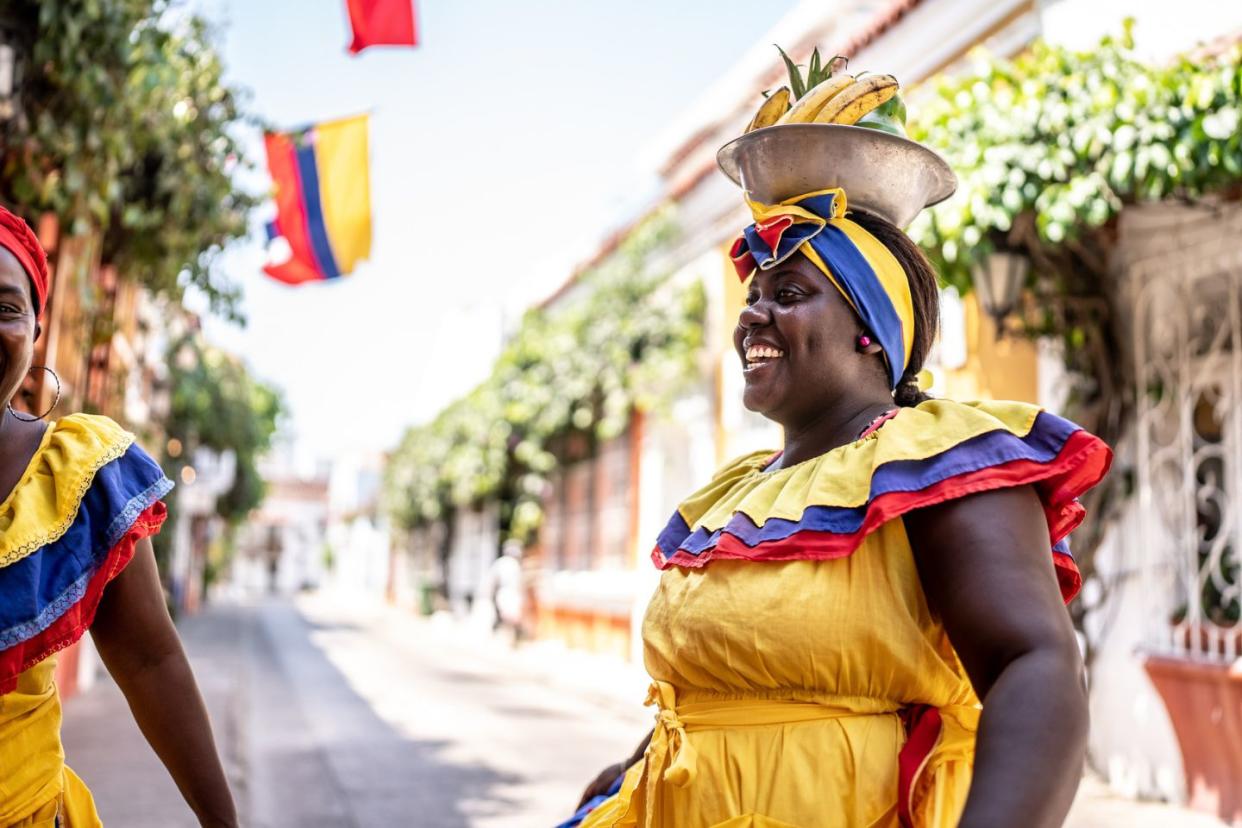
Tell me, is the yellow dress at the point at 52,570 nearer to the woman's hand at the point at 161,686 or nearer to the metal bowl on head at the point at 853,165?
the woman's hand at the point at 161,686

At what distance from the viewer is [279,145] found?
27.0 ft

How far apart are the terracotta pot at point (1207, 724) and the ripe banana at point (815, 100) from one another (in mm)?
4802

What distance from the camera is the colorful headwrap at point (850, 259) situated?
1764mm

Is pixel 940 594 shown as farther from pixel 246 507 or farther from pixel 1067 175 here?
pixel 246 507

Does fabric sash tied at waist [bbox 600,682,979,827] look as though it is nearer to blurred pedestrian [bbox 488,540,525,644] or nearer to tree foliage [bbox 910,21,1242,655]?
tree foliage [bbox 910,21,1242,655]

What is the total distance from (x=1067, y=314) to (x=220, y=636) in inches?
662

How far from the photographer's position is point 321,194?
844 cm

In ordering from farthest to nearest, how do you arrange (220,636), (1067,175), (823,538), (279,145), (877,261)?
(220,636) < (279,145) < (1067,175) < (877,261) < (823,538)

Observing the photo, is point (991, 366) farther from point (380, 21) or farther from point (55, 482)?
point (55, 482)

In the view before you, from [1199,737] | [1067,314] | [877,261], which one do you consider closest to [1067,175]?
[1067,314]

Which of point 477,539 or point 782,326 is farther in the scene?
point 477,539

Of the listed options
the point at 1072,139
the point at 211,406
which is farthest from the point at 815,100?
the point at 211,406

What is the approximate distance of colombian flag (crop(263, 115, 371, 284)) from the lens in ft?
27.3

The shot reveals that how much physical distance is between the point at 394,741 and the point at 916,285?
25.5 ft
